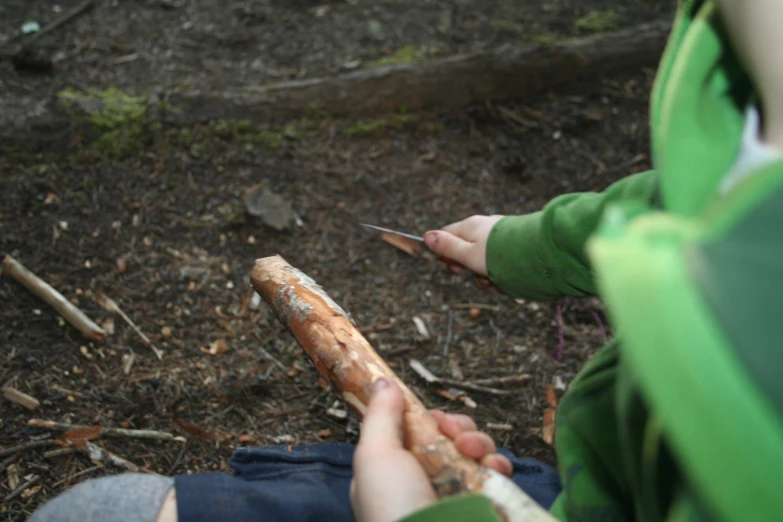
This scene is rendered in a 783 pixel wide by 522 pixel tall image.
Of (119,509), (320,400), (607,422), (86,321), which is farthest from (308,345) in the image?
(86,321)

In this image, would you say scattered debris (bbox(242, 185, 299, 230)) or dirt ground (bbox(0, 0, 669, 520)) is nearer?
dirt ground (bbox(0, 0, 669, 520))

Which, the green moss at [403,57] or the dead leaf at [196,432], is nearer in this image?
the dead leaf at [196,432]

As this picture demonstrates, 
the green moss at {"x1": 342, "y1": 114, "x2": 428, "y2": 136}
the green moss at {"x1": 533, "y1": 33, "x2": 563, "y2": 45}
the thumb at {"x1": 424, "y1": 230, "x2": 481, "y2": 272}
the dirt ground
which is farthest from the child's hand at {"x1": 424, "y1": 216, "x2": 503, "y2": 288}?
the green moss at {"x1": 533, "y1": 33, "x2": 563, "y2": 45}

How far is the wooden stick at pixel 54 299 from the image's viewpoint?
208 centimetres

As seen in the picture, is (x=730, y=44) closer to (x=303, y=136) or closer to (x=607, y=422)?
(x=607, y=422)

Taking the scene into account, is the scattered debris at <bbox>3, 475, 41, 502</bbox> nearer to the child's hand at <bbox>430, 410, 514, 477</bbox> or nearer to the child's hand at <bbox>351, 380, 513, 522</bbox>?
the child's hand at <bbox>351, 380, 513, 522</bbox>

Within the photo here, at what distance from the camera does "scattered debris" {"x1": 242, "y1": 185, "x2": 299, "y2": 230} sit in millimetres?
2463

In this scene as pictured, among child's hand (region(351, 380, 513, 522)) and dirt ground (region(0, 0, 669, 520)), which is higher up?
child's hand (region(351, 380, 513, 522))

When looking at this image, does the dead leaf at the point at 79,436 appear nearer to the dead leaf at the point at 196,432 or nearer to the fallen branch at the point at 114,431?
the fallen branch at the point at 114,431

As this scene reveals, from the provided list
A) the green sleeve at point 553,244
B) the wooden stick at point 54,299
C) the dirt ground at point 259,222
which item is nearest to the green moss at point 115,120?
the dirt ground at point 259,222

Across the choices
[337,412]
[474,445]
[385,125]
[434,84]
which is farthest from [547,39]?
[474,445]

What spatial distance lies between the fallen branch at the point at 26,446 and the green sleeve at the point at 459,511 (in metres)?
1.39

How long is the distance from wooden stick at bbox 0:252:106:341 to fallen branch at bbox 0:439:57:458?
0.39 meters

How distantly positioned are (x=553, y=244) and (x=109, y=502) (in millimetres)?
1161
